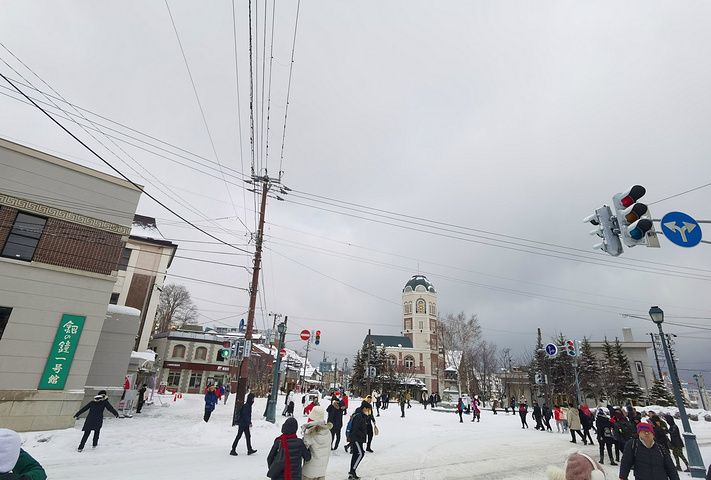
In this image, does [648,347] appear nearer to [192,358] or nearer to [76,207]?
[192,358]

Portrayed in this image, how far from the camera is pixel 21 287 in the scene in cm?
1305

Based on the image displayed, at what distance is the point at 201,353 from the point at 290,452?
51749 millimetres

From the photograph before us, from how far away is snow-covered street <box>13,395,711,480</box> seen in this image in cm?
847

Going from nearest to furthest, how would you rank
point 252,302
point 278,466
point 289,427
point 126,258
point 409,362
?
point 278,466 → point 289,427 → point 252,302 → point 126,258 → point 409,362

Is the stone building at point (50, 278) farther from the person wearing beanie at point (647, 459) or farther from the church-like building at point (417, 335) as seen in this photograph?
the church-like building at point (417, 335)

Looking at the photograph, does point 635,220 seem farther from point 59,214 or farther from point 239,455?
point 59,214

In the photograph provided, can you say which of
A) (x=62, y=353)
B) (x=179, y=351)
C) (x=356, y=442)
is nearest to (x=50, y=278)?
(x=62, y=353)

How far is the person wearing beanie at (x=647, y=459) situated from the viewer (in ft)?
17.9

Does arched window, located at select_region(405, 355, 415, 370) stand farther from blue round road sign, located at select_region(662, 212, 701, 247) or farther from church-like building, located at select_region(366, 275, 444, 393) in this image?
blue round road sign, located at select_region(662, 212, 701, 247)

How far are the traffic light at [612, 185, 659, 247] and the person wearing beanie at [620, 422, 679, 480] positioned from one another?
10.8 feet

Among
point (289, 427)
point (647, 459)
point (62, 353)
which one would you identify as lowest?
point (647, 459)

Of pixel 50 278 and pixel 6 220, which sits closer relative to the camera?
pixel 6 220

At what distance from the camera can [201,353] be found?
49.8 metres

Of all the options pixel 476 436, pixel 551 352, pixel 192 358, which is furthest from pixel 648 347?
pixel 192 358
